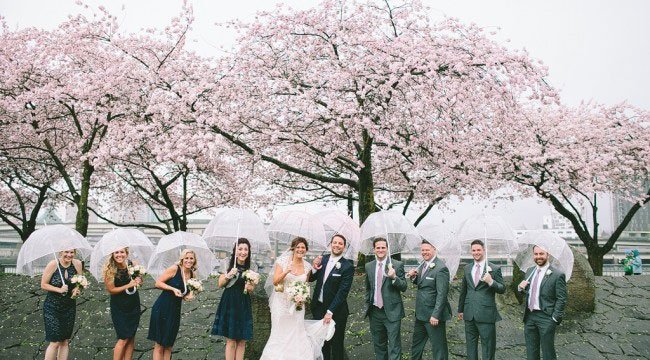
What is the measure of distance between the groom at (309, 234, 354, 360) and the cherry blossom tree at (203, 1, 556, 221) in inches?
190

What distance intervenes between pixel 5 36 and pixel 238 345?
1367cm

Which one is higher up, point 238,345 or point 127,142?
point 127,142

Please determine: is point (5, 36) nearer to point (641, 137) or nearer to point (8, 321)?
point (8, 321)

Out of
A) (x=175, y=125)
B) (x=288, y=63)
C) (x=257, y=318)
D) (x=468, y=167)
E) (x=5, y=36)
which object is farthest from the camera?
(x=5, y=36)

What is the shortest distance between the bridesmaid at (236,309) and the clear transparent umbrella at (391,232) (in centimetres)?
176

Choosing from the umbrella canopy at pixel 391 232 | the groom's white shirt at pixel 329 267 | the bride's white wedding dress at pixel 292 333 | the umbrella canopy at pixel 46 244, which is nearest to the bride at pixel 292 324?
the bride's white wedding dress at pixel 292 333

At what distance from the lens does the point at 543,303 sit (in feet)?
21.1

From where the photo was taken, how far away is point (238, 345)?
21.9ft

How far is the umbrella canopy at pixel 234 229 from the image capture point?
667cm

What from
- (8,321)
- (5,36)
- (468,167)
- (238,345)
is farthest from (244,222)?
(5,36)

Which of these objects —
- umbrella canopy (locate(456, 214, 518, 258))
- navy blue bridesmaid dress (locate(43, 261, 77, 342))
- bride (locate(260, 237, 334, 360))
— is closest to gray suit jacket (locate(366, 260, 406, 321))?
bride (locate(260, 237, 334, 360))

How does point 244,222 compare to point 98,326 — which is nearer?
point 244,222

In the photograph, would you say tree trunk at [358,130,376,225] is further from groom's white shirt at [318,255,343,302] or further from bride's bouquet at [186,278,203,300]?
bride's bouquet at [186,278,203,300]

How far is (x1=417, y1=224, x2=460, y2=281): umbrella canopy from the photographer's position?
7.04m
